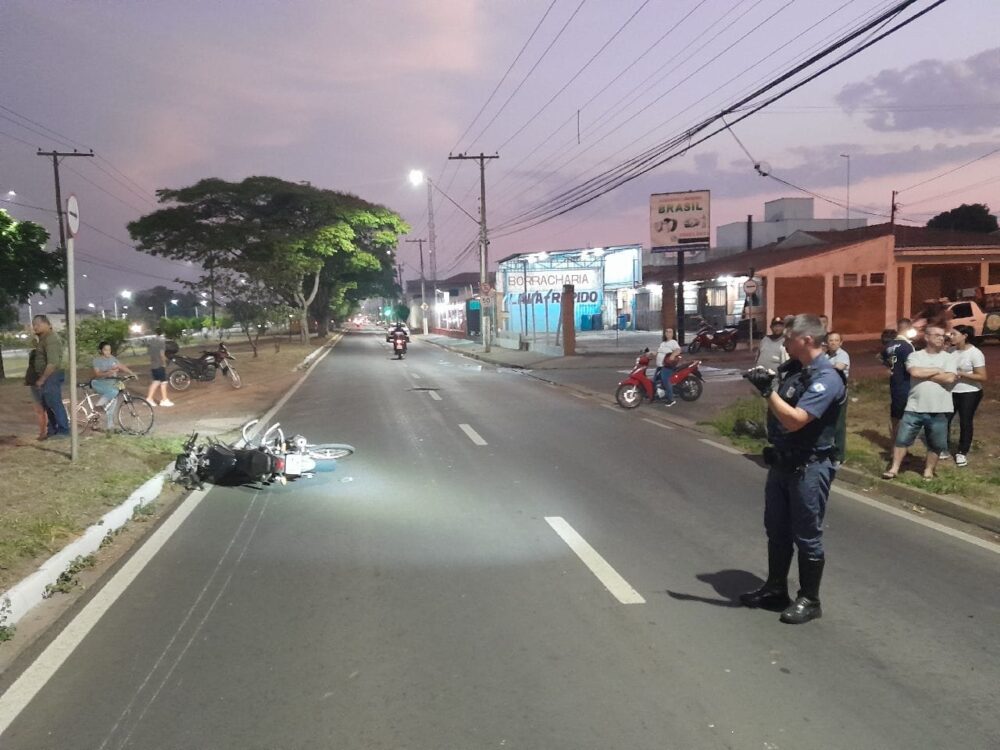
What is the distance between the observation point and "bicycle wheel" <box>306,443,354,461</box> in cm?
962

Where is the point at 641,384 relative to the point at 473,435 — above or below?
above

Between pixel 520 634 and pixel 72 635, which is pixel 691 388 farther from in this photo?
pixel 72 635

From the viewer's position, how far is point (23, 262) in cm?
2297

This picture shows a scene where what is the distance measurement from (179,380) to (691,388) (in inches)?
555

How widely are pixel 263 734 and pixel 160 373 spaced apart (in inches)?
546

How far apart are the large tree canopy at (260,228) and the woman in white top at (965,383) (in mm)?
32185

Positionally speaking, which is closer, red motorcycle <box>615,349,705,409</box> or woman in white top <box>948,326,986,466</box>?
woman in white top <box>948,326,986,466</box>

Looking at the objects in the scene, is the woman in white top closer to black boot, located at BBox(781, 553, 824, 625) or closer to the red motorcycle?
black boot, located at BBox(781, 553, 824, 625)

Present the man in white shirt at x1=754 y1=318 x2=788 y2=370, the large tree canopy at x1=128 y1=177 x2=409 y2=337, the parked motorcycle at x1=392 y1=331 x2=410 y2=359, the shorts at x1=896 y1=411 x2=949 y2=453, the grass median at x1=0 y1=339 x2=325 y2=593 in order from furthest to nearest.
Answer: the large tree canopy at x1=128 y1=177 x2=409 y2=337 < the parked motorcycle at x1=392 y1=331 x2=410 y2=359 < the man in white shirt at x1=754 y1=318 x2=788 y2=370 < the shorts at x1=896 y1=411 x2=949 y2=453 < the grass median at x1=0 y1=339 x2=325 y2=593

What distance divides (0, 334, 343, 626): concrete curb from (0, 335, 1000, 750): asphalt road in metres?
0.56

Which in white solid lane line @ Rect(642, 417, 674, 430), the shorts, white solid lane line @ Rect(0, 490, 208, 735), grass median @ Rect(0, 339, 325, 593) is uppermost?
the shorts

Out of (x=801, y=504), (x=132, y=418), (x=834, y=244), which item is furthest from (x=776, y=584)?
(x=834, y=244)

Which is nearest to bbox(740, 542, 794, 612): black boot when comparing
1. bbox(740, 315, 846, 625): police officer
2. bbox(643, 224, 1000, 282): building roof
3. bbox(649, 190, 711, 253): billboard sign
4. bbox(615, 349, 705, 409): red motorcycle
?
bbox(740, 315, 846, 625): police officer

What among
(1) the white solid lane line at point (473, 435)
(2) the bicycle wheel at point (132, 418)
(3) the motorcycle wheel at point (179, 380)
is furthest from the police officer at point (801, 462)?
(3) the motorcycle wheel at point (179, 380)
